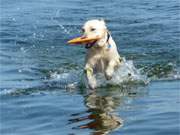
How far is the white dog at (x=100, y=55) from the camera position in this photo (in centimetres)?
945

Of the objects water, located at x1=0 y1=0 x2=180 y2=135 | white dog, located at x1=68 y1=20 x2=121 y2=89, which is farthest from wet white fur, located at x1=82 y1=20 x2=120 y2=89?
water, located at x1=0 y1=0 x2=180 y2=135

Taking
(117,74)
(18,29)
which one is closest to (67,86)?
(117,74)

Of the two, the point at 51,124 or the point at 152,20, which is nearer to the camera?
the point at 51,124

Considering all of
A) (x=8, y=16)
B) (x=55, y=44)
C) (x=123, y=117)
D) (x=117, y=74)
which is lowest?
(x=123, y=117)

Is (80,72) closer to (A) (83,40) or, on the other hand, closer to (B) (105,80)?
(B) (105,80)

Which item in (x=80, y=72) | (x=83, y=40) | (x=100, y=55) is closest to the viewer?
(x=83, y=40)

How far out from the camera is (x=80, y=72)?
36.2 ft

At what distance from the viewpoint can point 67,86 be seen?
10125 millimetres

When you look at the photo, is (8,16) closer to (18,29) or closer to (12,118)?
(18,29)

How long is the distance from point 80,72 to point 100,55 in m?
1.27

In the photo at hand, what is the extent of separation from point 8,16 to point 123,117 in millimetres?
9668

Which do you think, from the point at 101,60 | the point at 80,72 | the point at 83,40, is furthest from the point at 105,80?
the point at 80,72

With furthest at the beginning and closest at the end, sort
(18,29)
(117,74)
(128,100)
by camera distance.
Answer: (18,29)
(117,74)
(128,100)

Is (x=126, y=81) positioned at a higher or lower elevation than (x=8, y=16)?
lower
